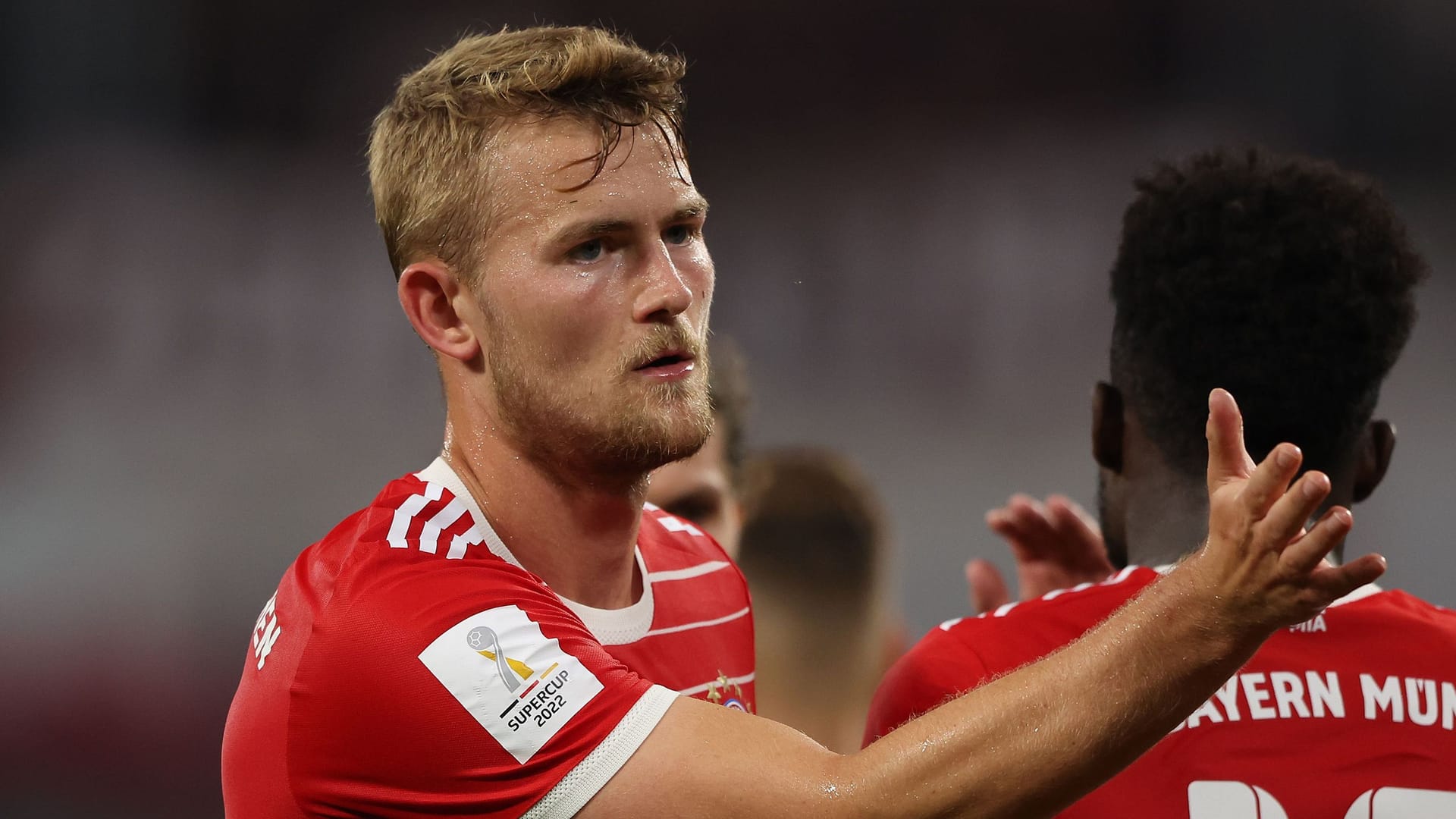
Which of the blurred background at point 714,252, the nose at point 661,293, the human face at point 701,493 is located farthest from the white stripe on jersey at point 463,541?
the blurred background at point 714,252

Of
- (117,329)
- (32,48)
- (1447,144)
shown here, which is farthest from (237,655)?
(1447,144)

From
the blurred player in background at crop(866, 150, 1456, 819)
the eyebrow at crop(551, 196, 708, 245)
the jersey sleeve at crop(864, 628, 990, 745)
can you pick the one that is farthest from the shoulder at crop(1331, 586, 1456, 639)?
the eyebrow at crop(551, 196, 708, 245)

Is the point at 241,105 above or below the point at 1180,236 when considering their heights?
above

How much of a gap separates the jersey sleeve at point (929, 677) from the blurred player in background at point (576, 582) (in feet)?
1.12

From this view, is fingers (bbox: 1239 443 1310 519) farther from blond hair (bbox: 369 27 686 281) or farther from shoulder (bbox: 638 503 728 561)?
shoulder (bbox: 638 503 728 561)

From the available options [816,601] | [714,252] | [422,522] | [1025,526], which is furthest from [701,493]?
[714,252]

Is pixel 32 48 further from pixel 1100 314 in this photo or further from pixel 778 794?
pixel 778 794

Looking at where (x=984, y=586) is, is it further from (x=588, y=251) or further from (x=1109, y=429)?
(x=588, y=251)

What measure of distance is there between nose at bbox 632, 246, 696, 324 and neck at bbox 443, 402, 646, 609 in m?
0.27

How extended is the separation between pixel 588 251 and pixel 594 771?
763 millimetres

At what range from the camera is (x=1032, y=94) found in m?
6.83

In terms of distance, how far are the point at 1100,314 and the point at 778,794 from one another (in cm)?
596

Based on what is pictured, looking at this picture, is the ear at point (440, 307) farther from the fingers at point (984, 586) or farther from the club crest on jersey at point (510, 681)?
the fingers at point (984, 586)

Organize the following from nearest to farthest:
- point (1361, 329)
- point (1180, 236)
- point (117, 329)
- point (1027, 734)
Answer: point (1027, 734) → point (1361, 329) → point (1180, 236) → point (117, 329)
